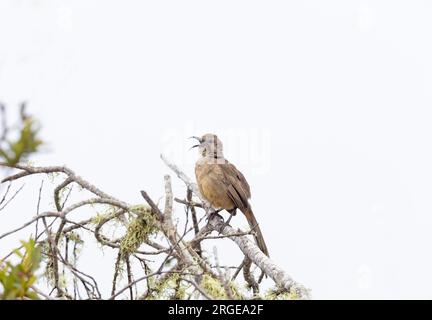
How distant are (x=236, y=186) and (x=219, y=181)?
1.05ft

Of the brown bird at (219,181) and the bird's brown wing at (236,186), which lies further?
the bird's brown wing at (236,186)

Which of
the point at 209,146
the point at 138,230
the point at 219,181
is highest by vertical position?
the point at 209,146

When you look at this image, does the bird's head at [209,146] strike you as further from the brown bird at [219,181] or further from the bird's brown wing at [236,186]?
the bird's brown wing at [236,186]

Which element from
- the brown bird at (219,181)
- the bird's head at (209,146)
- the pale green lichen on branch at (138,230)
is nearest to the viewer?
the pale green lichen on branch at (138,230)

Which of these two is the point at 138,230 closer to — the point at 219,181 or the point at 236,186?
the point at 219,181

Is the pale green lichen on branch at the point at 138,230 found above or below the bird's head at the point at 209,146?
below

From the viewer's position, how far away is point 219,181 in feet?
21.4

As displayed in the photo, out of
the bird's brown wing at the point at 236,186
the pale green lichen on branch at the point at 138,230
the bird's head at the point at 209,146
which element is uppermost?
the bird's head at the point at 209,146

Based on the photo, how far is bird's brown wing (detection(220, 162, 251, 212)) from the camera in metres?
6.70

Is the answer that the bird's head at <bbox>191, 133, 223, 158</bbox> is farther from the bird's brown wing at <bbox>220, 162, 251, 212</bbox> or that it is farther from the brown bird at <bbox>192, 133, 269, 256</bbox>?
the bird's brown wing at <bbox>220, 162, 251, 212</bbox>

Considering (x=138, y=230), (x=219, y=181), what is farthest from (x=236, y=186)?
(x=138, y=230)

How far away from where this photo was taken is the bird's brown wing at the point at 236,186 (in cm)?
670

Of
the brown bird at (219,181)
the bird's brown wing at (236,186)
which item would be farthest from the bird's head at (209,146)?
the bird's brown wing at (236,186)
